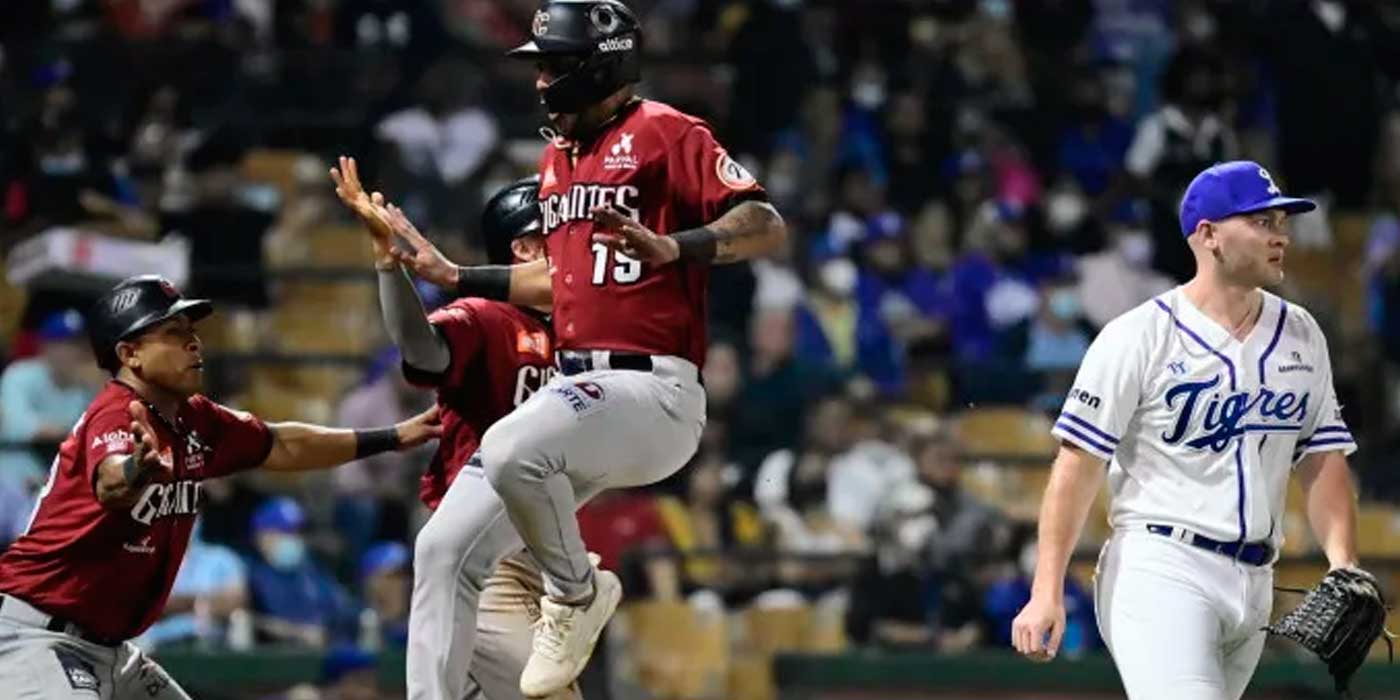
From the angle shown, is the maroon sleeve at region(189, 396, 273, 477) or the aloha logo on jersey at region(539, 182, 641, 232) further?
the maroon sleeve at region(189, 396, 273, 477)

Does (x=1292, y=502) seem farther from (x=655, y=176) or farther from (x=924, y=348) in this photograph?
(x=655, y=176)

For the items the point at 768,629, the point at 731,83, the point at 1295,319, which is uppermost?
the point at 1295,319

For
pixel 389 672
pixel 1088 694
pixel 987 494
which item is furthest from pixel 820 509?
pixel 389 672

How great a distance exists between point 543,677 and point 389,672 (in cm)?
455

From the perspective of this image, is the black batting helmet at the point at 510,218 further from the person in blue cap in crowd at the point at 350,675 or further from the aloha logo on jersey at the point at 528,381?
the person in blue cap in crowd at the point at 350,675

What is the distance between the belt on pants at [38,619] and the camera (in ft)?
25.8

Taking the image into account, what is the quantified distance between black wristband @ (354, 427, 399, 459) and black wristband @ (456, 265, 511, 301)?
0.65 meters

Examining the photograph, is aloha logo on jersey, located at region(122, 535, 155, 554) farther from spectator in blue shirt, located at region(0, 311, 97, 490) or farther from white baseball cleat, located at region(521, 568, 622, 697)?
spectator in blue shirt, located at region(0, 311, 97, 490)

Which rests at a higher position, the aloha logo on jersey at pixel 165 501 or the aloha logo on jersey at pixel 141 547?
the aloha logo on jersey at pixel 165 501

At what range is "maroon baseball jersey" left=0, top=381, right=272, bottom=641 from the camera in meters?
7.84

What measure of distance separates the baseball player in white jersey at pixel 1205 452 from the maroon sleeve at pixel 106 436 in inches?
99.4

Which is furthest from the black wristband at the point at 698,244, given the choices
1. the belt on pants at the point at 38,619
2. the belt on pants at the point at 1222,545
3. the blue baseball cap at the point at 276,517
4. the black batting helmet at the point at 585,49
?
the blue baseball cap at the point at 276,517

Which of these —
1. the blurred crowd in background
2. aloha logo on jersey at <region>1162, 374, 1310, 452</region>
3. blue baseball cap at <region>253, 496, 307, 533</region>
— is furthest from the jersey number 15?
blue baseball cap at <region>253, 496, 307, 533</region>

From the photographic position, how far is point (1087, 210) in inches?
652
